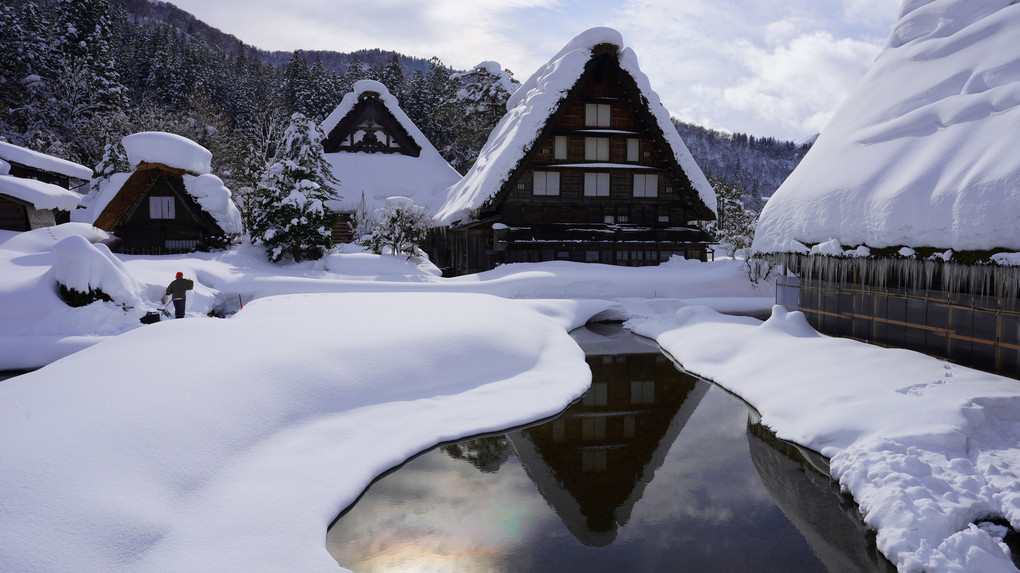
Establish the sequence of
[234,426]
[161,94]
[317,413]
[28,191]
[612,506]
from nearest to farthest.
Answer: [612,506]
[234,426]
[317,413]
[28,191]
[161,94]

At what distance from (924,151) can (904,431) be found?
186 inches

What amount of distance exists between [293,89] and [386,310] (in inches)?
1879

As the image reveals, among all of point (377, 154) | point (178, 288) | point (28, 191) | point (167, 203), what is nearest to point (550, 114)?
point (178, 288)

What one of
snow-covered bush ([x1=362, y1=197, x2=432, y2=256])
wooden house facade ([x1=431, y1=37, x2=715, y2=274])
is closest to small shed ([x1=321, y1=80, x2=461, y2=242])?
snow-covered bush ([x1=362, y1=197, x2=432, y2=256])

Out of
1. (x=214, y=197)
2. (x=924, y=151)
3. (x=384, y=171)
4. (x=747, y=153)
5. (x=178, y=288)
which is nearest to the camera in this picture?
(x=924, y=151)

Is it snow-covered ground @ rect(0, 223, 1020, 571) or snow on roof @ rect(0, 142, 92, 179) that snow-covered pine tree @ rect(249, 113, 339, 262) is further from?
snow on roof @ rect(0, 142, 92, 179)

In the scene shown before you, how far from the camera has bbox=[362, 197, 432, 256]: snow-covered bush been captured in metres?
24.5

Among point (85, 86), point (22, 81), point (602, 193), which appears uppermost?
point (85, 86)

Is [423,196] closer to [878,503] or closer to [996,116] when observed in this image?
[996,116]

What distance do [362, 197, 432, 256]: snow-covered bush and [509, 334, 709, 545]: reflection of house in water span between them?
15.2 m

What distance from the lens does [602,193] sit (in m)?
23.5

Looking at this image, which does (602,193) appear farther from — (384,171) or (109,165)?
(109,165)

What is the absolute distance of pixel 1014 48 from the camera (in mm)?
9211

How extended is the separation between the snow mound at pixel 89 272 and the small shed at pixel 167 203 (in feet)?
34.6
